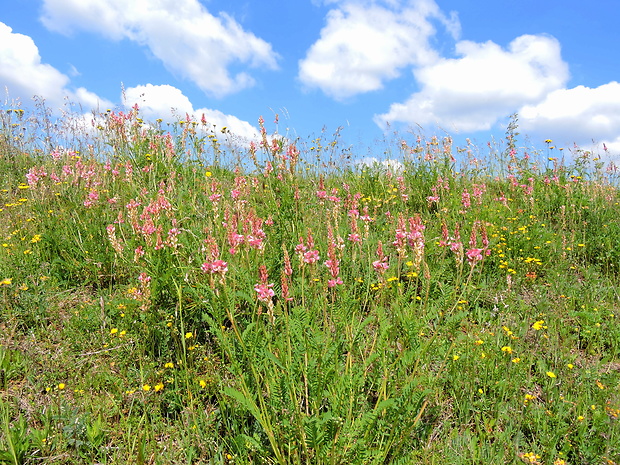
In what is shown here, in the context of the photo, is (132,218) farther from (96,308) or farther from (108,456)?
(108,456)

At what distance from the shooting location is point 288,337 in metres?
1.76

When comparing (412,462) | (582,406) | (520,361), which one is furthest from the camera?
(520,361)

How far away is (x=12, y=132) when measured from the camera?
290 inches

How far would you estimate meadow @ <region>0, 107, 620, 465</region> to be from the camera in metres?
1.88

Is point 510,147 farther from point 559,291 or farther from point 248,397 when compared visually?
point 248,397

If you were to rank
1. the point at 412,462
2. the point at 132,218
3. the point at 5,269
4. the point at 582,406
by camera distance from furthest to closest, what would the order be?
the point at 5,269
the point at 132,218
the point at 582,406
the point at 412,462

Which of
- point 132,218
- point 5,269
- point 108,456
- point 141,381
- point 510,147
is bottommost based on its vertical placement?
point 108,456

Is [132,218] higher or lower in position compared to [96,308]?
higher

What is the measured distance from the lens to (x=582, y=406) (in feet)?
7.69

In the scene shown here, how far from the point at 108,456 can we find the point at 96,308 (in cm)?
128

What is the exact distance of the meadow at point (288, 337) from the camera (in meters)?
1.88

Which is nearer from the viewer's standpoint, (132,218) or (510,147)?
(132,218)

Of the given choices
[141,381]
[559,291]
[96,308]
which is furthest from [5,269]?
[559,291]

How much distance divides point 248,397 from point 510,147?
274 inches
